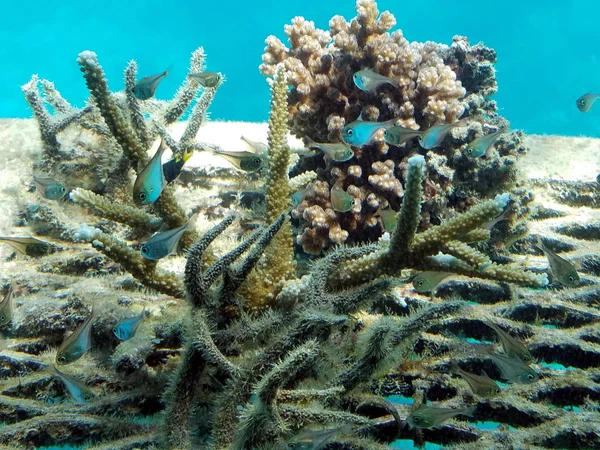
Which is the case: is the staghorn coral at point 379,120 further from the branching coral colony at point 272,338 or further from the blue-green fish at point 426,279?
the blue-green fish at point 426,279

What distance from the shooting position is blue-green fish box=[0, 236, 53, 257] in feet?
11.3

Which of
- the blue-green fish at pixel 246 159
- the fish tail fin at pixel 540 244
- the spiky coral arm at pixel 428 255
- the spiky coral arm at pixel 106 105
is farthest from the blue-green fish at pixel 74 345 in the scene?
the fish tail fin at pixel 540 244

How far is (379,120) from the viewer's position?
14.4 feet

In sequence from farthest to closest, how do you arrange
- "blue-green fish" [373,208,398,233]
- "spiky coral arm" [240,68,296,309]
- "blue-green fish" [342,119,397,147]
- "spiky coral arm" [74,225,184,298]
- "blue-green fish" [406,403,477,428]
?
"blue-green fish" [373,208,398,233] < "blue-green fish" [342,119,397,147] < "spiky coral arm" [240,68,296,309] < "spiky coral arm" [74,225,184,298] < "blue-green fish" [406,403,477,428]

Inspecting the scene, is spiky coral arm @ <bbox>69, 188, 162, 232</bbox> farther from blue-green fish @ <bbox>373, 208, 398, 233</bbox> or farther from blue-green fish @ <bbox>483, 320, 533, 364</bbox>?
blue-green fish @ <bbox>483, 320, 533, 364</bbox>

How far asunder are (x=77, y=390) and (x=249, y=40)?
7492 cm

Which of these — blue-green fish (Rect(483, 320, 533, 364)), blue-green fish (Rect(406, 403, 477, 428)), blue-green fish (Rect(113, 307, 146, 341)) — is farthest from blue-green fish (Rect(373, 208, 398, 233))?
blue-green fish (Rect(113, 307, 146, 341))

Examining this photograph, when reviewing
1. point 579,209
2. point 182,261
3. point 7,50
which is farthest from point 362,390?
point 7,50

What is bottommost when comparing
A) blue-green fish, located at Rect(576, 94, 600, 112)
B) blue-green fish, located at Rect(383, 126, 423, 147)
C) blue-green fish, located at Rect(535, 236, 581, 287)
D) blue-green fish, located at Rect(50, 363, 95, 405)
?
blue-green fish, located at Rect(50, 363, 95, 405)

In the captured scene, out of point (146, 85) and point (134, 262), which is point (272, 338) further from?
point (146, 85)

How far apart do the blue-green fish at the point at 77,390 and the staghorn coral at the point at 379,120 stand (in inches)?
95.0

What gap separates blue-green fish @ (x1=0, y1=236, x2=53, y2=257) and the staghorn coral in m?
2.60

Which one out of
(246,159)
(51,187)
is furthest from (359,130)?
(51,187)

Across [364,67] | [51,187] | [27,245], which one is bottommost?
[27,245]
